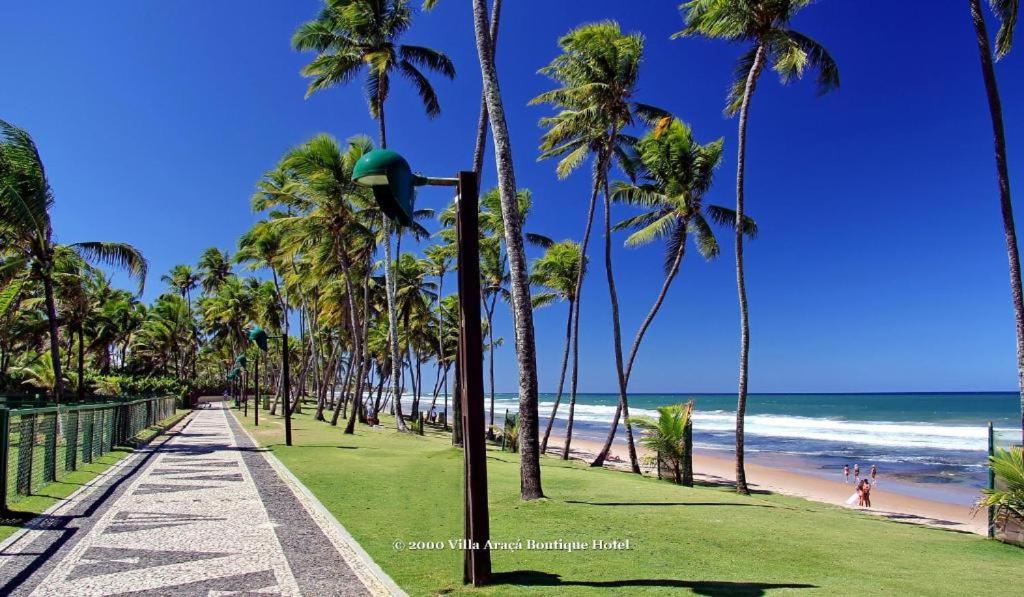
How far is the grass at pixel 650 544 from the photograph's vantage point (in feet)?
16.3

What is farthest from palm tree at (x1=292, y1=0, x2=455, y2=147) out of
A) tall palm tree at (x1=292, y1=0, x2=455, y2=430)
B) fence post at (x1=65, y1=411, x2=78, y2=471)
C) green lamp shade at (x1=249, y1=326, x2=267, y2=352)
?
fence post at (x1=65, y1=411, x2=78, y2=471)

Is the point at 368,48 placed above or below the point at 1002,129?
above

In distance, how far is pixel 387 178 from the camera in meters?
4.15

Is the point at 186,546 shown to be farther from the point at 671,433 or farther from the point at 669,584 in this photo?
the point at 671,433

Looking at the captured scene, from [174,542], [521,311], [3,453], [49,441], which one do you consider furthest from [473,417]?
[49,441]

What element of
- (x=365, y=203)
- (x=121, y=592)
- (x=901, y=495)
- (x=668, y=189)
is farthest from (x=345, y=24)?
(x=901, y=495)

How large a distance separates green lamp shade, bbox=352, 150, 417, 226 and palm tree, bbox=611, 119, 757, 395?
50.7ft

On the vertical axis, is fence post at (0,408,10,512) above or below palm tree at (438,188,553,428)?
below

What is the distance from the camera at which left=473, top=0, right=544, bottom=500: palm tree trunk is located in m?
8.73

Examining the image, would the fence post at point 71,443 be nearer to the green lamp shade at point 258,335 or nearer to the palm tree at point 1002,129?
the green lamp shade at point 258,335

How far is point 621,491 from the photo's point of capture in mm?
10500

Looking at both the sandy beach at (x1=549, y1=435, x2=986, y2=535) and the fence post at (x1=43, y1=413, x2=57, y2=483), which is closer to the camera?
the fence post at (x1=43, y1=413, x2=57, y2=483)

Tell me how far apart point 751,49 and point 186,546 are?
16.3 m

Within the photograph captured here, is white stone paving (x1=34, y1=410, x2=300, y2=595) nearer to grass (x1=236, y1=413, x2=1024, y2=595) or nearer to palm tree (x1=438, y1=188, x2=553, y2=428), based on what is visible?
grass (x1=236, y1=413, x2=1024, y2=595)
